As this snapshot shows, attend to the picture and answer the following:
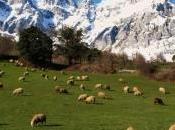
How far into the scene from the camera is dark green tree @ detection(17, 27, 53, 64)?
11929 cm

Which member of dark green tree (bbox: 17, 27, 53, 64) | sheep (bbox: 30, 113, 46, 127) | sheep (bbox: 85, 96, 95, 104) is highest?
dark green tree (bbox: 17, 27, 53, 64)

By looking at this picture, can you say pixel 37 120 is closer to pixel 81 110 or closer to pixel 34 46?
pixel 81 110

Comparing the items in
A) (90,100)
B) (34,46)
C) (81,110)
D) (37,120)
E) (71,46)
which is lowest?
(37,120)

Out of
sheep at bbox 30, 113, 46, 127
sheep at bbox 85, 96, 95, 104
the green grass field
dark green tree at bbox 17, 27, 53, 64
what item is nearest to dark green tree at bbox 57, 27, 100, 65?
dark green tree at bbox 17, 27, 53, 64

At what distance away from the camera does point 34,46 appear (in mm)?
119500

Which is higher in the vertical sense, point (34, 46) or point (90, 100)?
point (34, 46)

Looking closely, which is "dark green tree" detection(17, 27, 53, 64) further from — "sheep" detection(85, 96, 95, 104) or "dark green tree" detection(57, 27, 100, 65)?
"sheep" detection(85, 96, 95, 104)

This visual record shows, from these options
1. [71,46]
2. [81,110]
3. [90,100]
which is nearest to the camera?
[81,110]

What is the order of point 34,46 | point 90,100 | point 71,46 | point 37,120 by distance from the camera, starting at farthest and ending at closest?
point 71,46 → point 34,46 → point 90,100 → point 37,120

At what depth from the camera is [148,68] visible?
96.1 meters

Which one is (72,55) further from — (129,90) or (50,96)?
(50,96)

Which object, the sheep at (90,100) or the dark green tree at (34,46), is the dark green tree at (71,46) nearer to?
the dark green tree at (34,46)

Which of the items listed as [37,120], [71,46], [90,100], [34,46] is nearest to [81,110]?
[90,100]

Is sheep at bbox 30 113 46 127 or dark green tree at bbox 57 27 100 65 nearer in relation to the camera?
sheep at bbox 30 113 46 127
